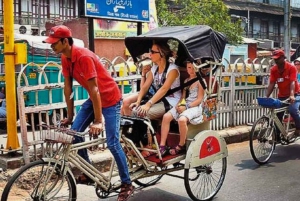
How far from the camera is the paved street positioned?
504cm

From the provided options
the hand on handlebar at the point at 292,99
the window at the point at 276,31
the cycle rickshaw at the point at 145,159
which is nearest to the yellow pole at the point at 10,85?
the cycle rickshaw at the point at 145,159

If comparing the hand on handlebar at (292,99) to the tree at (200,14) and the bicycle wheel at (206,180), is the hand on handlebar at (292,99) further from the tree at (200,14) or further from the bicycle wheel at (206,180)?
the tree at (200,14)

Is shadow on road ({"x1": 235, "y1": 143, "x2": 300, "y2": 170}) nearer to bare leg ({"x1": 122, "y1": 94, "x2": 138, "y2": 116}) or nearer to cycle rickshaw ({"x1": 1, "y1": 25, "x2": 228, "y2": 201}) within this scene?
cycle rickshaw ({"x1": 1, "y1": 25, "x2": 228, "y2": 201})

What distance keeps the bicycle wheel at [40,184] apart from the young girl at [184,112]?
1217mm

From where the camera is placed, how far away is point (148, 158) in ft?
15.4

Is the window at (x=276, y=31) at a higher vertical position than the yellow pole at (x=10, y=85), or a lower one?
higher

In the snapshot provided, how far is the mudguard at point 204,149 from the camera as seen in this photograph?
4648 millimetres

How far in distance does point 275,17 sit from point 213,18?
23430mm

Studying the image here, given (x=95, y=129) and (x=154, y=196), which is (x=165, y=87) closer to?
(x=95, y=129)

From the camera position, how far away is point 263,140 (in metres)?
6.71

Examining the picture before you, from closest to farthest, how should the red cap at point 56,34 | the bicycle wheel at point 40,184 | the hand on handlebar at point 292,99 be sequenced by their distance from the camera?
the bicycle wheel at point 40,184
the red cap at point 56,34
the hand on handlebar at point 292,99

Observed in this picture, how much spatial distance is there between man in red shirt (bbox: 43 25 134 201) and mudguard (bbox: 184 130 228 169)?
2.56 feet

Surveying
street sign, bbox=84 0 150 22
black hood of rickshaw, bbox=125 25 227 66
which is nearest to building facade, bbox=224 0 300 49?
street sign, bbox=84 0 150 22

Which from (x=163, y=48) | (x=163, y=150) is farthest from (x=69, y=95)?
(x=163, y=48)
